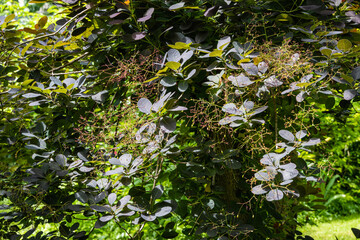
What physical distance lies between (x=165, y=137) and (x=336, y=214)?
4.38 m

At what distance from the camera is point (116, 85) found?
1.57 metres

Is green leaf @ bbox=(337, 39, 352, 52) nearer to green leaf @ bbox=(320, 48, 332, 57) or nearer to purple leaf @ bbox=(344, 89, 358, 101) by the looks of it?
green leaf @ bbox=(320, 48, 332, 57)

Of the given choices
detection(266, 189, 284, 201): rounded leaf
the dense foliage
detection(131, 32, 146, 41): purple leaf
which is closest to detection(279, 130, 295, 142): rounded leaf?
the dense foliage

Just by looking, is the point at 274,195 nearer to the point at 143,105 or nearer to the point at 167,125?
the point at 167,125

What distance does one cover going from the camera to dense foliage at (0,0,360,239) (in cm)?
119

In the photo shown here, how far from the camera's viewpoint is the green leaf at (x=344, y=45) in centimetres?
121

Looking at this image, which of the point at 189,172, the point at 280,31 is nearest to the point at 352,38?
the point at 280,31

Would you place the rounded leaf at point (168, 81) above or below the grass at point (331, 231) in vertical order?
above

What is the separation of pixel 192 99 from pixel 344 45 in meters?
0.58

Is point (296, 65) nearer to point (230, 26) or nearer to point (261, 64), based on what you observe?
point (261, 64)

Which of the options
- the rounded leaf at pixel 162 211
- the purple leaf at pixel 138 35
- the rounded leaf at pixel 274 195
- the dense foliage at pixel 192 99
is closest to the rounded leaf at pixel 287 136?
the dense foliage at pixel 192 99

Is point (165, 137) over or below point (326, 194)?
over

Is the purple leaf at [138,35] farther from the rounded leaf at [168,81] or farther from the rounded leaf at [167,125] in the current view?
the rounded leaf at [167,125]

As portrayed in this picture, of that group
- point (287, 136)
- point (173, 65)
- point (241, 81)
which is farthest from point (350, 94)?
point (173, 65)
